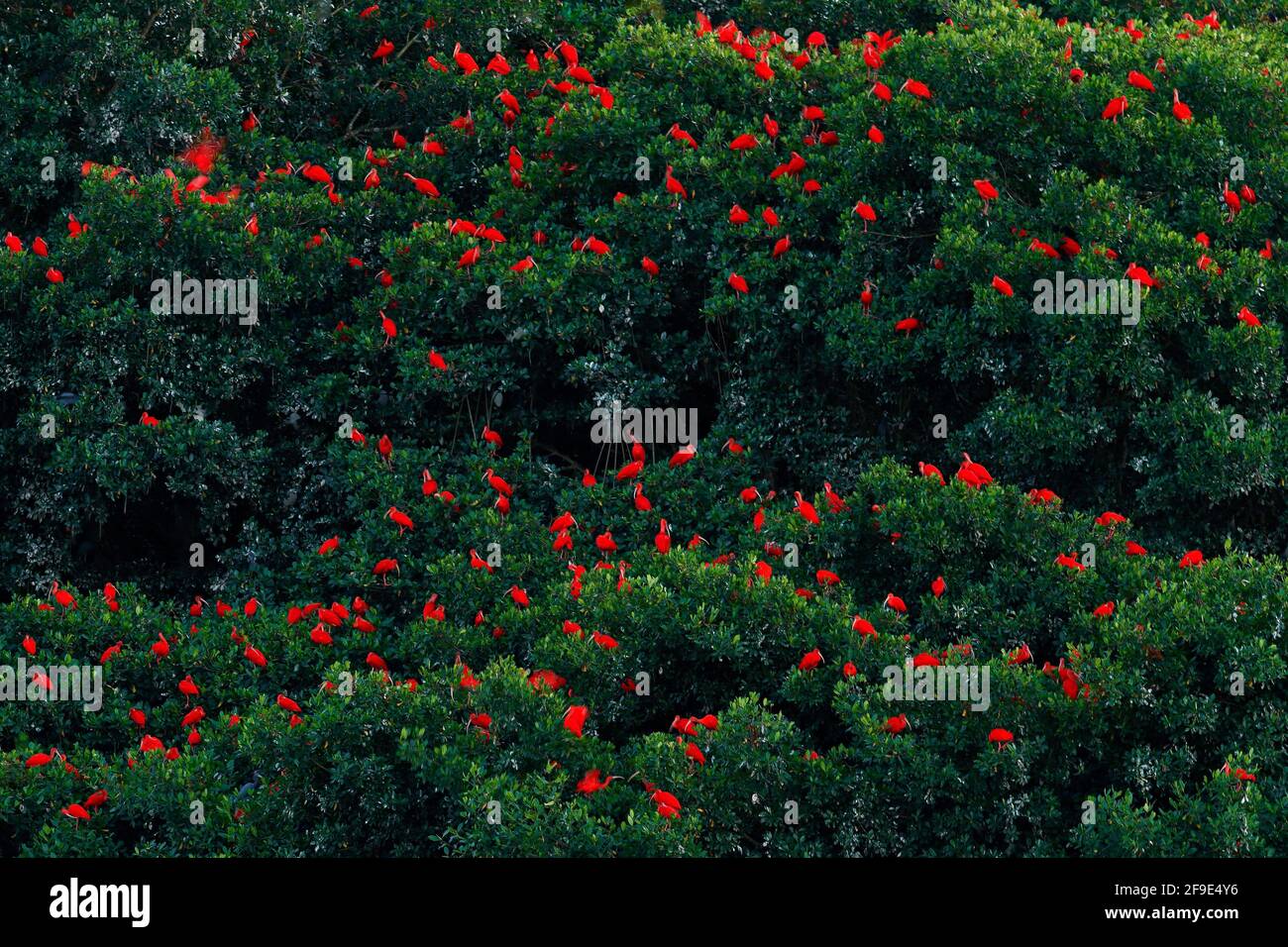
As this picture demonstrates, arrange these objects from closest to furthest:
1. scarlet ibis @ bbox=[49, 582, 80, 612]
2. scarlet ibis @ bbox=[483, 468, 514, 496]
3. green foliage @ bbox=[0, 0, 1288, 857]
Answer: green foliage @ bbox=[0, 0, 1288, 857] < scarlet ibis @ bbox=[49, 582, 80, 612] < scarlet ibis @ bbox=[483, 468, 514, 496]

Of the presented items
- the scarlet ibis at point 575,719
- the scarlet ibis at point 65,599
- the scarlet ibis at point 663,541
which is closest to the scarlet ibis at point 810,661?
the scarlet ibis at point 575,719

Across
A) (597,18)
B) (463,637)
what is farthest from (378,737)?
(597,18)

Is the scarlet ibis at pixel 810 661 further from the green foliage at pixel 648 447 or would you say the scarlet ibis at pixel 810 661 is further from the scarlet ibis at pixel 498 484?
the scarlet ibis at pixel 498 484

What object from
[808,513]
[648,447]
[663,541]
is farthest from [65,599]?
[808,513]

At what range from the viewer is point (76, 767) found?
943cm

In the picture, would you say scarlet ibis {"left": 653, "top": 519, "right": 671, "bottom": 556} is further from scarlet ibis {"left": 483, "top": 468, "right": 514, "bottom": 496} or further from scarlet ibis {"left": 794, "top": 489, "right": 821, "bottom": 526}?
scarlet ibis {"left": 483, "top": 468, "right": 514, "bottom": 496}

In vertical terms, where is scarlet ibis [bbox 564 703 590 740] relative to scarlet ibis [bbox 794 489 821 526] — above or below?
below

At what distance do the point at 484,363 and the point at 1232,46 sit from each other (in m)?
5.66

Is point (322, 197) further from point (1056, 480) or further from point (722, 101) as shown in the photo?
point (1056, 480)

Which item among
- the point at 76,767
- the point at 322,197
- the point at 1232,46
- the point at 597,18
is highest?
the point at 597,18

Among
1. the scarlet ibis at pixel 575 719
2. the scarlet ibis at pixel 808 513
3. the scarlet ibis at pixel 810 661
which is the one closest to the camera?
the scarlet ibis at pixel 575 719

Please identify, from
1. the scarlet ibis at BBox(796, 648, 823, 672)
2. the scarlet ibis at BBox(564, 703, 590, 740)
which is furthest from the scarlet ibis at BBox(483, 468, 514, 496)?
the scarlet ibis at BBox(796, 648, 823, 672)

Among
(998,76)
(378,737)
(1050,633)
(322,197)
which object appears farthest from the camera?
(322,197)

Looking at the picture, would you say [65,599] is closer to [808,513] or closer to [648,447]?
[648,447]
